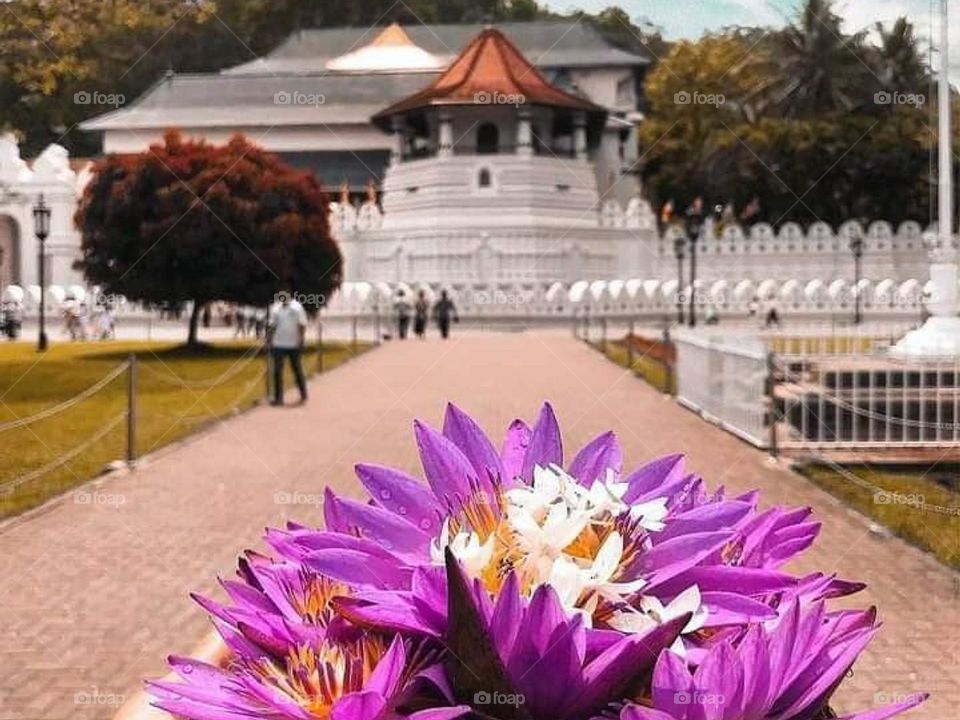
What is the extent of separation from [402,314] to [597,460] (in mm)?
22828

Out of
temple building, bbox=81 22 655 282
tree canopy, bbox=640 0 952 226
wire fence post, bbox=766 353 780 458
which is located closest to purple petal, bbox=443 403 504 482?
wire fence post, bbox=766 353 780 458

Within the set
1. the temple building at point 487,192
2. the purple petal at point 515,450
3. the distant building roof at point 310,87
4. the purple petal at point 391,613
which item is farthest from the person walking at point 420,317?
the purple petal at point 391,613

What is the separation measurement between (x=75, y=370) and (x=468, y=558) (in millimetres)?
13670

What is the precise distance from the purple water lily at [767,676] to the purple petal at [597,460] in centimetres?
20

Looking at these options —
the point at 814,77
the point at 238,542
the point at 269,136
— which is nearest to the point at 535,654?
the point at 238,542

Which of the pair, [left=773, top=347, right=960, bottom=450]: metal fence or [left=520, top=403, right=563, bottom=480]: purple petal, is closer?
[left=520, top=403, right=563, bottom=480]: purple petal

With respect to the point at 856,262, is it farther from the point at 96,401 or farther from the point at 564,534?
the point at 564,534

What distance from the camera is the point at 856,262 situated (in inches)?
1147

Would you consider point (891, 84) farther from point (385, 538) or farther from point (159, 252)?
point (385, 538)

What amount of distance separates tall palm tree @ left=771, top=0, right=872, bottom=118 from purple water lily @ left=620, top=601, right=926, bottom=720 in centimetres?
3483

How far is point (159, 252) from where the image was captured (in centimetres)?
1844

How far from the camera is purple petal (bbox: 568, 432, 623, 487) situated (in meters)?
1.05

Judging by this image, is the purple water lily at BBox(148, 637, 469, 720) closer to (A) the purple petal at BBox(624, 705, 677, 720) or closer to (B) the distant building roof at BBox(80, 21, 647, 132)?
(A) the purple petal at BBox(624, 705, 677, 720)

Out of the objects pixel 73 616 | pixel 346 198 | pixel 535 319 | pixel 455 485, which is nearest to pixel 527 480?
pixel 455 485
